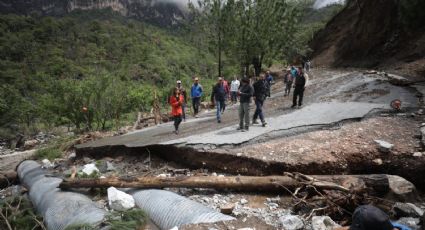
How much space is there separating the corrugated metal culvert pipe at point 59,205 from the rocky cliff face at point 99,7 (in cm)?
15216

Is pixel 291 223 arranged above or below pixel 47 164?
above

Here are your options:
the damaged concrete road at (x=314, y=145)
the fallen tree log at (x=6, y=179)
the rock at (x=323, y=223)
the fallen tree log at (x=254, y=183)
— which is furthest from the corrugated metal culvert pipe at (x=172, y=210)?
the fallen tree log at (x=6, y=179)

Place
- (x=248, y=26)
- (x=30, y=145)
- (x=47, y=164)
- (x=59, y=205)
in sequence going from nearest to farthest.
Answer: (x=59, y=205)
(x=47, y=164)
(x=30, y=145)
(x=248, y=26)

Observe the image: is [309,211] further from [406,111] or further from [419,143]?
[406,111]

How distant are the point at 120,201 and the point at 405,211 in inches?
176

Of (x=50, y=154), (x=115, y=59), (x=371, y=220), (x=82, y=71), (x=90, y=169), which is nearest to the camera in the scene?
(x=371, y=220)

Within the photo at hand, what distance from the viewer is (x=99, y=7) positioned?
523ft

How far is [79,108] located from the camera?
19016 mm

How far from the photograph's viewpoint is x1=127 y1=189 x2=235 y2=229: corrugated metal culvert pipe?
4.77 m

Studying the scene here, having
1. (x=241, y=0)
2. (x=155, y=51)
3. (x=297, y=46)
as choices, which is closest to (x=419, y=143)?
(x=241, y=0)

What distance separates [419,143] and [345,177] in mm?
2214

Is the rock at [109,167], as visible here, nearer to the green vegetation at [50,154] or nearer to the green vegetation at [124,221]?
the green vegetation at [124,221]

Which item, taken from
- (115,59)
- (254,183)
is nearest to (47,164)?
(254,183)

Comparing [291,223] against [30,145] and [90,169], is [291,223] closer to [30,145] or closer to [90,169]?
[90,169]
